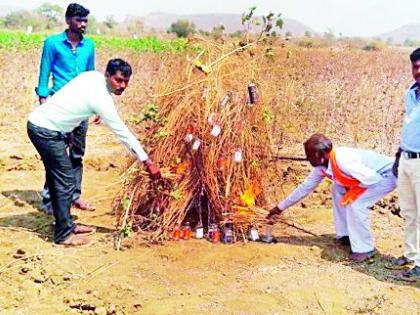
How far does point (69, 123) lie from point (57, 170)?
429 millimetres

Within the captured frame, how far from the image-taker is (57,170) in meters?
4.85

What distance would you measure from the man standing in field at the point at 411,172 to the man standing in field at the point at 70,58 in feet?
9.97

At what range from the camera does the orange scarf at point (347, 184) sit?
461 cm

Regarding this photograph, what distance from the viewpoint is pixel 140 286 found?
167 inches

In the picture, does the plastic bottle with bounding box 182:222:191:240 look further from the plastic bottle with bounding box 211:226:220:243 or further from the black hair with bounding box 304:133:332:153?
the black hair with bounding box 304:133:332:153

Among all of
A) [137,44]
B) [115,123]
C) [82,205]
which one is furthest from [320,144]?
[137,44]

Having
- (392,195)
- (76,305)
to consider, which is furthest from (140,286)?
(392,195)

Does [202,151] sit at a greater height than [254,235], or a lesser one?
greater

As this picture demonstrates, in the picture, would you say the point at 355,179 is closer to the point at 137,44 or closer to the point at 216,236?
the point at 216,236

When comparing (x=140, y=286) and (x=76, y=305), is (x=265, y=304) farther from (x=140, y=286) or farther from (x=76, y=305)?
(x=76, y=305)

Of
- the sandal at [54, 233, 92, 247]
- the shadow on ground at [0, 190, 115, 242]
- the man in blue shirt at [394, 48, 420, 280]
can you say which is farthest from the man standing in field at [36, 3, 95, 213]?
the man in blue shirt at [394, 48, 420, 280]

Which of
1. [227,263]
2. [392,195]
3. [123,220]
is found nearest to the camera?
[227,263]

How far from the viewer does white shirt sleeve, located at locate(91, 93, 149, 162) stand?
448 cm

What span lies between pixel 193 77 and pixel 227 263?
68.6 inches
